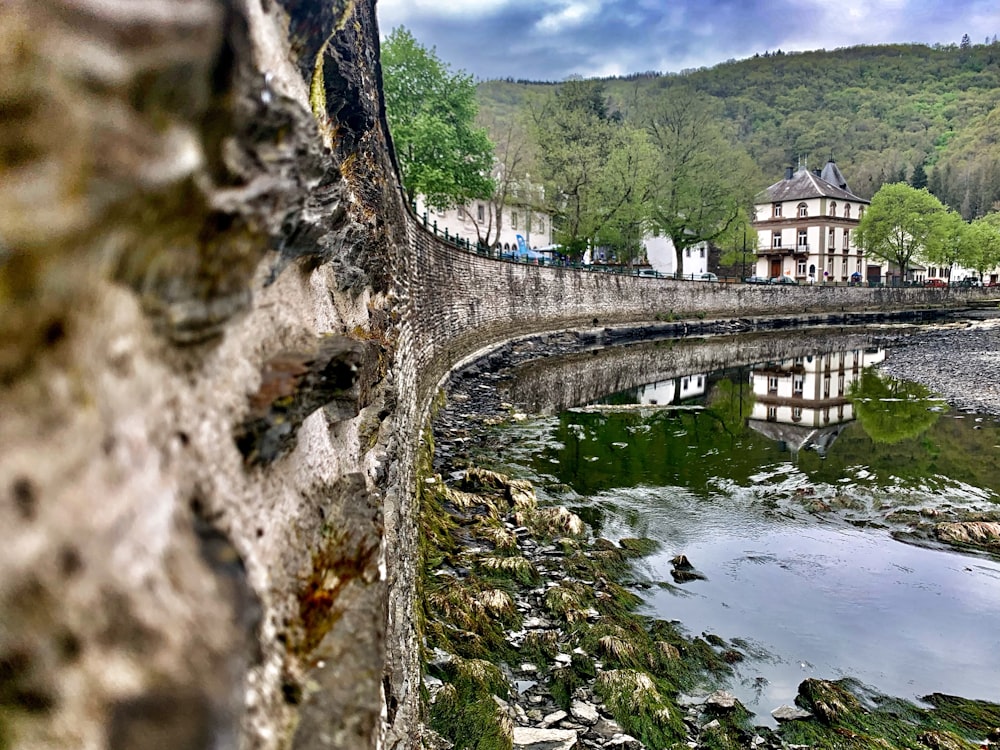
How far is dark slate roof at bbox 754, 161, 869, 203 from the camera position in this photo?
62062mm

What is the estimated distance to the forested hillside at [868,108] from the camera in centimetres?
8738

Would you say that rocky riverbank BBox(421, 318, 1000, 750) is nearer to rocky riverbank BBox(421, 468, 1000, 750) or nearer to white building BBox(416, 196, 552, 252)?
rocky riverbank BBox(421, 468, 1000, 750)

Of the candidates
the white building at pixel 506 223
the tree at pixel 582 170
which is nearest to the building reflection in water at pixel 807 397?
the tree at pixel 582 170

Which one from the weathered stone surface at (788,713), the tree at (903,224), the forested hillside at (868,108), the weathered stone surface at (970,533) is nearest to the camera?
the weathered stone surface at (788,713)

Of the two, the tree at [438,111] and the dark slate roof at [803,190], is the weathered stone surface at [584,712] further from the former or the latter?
the dark slate roof at [803,190]

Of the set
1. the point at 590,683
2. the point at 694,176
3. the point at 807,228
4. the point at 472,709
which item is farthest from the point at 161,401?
→ the point at 807,228

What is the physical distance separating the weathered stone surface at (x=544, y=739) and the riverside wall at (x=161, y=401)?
3.44 metres

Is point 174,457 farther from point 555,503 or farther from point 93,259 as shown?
point 555,503

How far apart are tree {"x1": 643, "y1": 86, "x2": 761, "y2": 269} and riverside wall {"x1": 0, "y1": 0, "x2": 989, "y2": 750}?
41795mm

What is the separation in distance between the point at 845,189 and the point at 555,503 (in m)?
71.1

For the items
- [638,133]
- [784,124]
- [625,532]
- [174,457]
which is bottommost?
[625,532]

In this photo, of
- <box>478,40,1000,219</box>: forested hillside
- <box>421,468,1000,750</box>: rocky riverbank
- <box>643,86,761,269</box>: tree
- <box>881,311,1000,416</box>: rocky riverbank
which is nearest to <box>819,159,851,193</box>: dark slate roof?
<box>478,40,1000,219</box>: forested hillside

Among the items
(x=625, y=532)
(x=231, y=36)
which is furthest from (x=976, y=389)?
(x=231, y=36)

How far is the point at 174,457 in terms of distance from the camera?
97 centimetres
